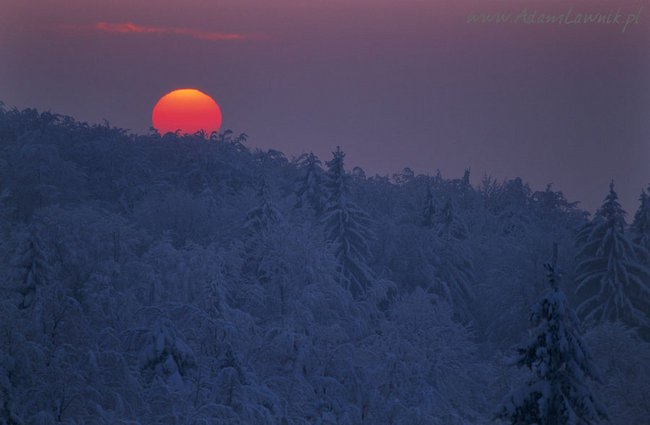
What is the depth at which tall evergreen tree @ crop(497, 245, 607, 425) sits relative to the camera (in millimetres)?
16297

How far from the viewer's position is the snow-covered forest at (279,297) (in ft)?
65.4

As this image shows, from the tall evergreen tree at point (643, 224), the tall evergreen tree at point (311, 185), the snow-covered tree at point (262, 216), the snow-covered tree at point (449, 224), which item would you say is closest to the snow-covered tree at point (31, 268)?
the snow-covered tree at point (262, 216)

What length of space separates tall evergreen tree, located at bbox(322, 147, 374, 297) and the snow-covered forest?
0.50 ft

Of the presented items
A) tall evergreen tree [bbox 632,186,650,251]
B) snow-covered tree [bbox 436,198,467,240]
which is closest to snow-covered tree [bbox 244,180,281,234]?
snow-covered tree [bbox 436,198,467,240]

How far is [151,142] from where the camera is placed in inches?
2675

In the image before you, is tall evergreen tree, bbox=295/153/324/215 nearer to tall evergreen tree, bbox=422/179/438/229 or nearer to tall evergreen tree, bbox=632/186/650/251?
tall evergreen tree, bbox=422/179/438/229

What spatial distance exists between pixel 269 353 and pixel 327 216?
72.5 ft

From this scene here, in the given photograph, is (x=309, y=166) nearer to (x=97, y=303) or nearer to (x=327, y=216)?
(x=327, y=216)

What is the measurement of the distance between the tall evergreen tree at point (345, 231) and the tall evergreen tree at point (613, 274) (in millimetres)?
12833

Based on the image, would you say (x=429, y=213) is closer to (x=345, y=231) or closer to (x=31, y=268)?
(x=345, y=231)

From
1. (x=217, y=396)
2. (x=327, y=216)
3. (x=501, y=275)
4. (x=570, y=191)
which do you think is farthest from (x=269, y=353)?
(x=570, y=191)

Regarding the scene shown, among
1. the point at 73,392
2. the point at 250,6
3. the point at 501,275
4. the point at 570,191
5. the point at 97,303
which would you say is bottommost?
the point at 73,392

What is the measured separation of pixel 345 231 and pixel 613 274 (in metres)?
15.9

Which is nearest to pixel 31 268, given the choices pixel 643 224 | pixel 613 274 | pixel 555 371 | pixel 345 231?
pixel 555 371
